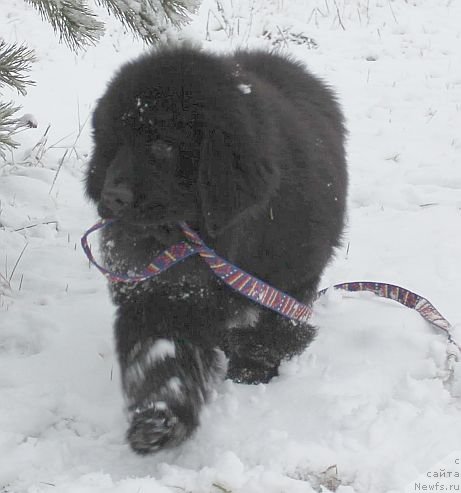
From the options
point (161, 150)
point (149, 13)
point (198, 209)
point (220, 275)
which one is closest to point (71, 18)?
point (149, 13)

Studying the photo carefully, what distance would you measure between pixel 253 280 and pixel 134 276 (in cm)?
41

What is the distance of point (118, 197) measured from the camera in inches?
78.2

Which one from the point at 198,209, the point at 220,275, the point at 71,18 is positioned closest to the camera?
the point at 198,209

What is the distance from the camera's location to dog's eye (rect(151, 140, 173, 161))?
2045mm

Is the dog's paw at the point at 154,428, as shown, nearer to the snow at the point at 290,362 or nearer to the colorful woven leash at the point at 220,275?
the snow at the point at 290,362

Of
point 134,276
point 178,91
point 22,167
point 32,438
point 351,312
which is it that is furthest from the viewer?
point 22,167

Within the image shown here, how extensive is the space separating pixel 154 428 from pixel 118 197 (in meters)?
0.77

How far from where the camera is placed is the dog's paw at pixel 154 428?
2207mm

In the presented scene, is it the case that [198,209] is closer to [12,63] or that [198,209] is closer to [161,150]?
[161,150]

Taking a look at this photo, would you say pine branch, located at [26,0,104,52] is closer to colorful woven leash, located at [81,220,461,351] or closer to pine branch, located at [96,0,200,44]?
pine branch, located at [96,0,200,44]

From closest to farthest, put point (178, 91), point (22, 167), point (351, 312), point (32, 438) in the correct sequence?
point (178, 91), point (32, 438), point (351, 312), point (22, 167)

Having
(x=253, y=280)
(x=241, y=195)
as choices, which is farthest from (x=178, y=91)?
(x=253, y=280)

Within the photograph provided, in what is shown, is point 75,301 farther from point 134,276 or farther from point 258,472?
point 258,472

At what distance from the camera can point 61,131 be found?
546 cm
